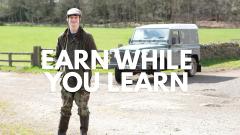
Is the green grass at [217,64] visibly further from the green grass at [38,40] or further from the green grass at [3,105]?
the green grass at [38,40]

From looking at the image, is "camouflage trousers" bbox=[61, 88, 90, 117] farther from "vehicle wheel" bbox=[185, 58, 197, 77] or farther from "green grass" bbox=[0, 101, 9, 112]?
"vehicle wheel" bbox=[185, 58, 197, 77]

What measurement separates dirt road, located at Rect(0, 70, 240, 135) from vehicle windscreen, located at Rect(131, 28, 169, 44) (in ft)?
7.56

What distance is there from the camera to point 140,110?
36.0 ft

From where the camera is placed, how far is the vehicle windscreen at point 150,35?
18.2m

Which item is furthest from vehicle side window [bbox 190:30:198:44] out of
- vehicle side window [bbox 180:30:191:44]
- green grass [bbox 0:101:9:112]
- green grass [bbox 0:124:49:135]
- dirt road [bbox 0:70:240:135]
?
green grass [bbox 0:124:49:135]

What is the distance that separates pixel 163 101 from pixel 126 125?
3.56 meters

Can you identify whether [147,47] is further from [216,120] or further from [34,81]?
[216,120]

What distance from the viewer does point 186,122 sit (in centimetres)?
934

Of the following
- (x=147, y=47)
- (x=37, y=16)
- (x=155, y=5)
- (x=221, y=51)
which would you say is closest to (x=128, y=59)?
(x=147, y=47)

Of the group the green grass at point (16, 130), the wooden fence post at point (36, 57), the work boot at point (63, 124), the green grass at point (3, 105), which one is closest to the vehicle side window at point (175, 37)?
the wooden fence post at point (36, 57)

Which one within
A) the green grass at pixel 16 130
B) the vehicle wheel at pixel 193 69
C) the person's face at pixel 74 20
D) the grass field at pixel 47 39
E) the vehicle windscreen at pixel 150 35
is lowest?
the grass field at pixel 47 39

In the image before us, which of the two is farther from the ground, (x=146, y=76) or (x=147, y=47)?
(x=147, y=47)

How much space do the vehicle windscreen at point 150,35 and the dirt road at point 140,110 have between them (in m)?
2.30

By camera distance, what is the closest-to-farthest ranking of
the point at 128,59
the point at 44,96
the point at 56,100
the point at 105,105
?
the point at 105,105, the point at 56,100, the point at 44,96, the point at 128,59
